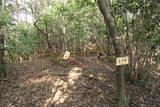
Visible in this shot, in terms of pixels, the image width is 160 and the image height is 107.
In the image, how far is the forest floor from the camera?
13.1ft

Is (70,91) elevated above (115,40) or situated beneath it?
situated beneath

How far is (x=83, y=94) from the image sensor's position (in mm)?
4207

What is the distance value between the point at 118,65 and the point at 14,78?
366 centimetres

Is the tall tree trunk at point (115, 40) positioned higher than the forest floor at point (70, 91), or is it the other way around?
the tall tree trunk at point (115, 40)

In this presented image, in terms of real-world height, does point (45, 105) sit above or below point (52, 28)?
below

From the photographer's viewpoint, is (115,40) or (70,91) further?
(70,91)

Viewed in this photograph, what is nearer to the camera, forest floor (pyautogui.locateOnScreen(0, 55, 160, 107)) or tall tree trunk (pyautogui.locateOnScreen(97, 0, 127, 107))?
tall tree trunk (pyautogui.locateOnScreen(97, 0, 127, 107))

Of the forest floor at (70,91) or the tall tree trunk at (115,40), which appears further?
the forest floor at (70,91)

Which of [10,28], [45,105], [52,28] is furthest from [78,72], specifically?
[52,28]

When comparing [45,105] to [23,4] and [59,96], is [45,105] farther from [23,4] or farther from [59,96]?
[23,4]

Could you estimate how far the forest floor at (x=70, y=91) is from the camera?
398 cm

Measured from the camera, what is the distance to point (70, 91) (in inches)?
169

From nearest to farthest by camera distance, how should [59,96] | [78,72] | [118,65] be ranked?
1. [118,65]
2. [59,96]
3. [78,72]

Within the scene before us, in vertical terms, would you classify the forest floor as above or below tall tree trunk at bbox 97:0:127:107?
below
